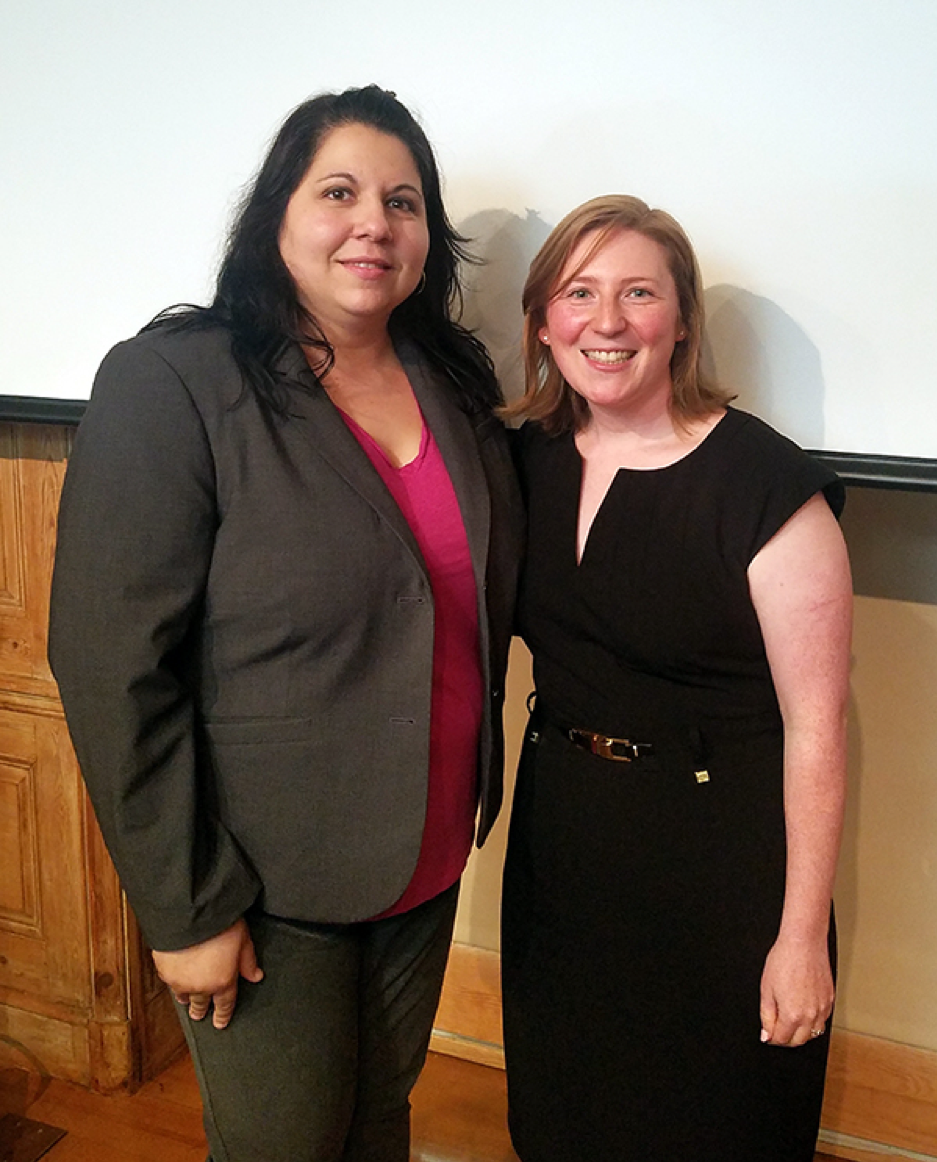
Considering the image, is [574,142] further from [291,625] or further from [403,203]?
[291,625]

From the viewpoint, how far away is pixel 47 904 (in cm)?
197

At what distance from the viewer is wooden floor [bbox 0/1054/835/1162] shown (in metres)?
1.84

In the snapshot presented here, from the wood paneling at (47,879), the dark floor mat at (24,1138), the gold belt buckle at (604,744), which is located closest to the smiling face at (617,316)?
the gold belt buckle at (604,744)

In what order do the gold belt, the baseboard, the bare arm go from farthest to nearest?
the baseboard → the gold belt → the bare arm

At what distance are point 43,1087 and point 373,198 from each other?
1.85 m

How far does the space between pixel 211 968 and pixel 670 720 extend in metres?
0.61

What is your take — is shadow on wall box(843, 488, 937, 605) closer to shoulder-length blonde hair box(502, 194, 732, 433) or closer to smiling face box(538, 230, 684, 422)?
shoulder-length blonde hair box(502, 194, 732, 433)

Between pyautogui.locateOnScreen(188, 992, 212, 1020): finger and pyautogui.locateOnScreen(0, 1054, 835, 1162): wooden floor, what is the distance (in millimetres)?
860

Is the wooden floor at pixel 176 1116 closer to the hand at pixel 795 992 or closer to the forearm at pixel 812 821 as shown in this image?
the hand at pixel 795 992

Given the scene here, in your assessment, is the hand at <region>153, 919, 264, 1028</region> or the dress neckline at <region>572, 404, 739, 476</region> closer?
the hand at <region>153, 919, 264, 1028</region>

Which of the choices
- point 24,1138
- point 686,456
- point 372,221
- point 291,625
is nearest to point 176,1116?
point 24,1138

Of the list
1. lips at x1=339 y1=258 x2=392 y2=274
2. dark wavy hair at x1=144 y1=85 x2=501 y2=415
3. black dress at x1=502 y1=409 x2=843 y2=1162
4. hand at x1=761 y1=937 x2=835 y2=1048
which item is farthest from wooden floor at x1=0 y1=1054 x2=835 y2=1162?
lips at x1=339 y1=258 x2=392 y2=274

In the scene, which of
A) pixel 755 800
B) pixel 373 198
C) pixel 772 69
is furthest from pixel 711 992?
pixel 772 69

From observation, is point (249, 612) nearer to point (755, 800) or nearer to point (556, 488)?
→ point (556, 488)
